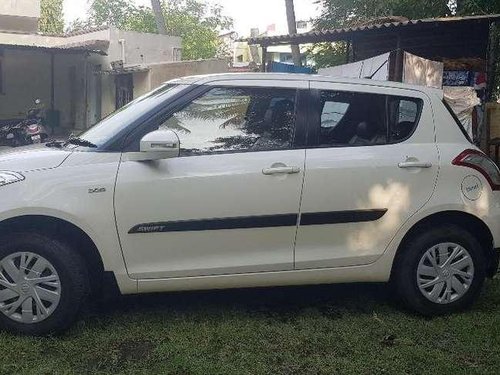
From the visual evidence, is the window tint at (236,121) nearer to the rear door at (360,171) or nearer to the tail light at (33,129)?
the rear door at (360,171)

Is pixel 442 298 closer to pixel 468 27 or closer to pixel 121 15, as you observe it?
pixel 468 27

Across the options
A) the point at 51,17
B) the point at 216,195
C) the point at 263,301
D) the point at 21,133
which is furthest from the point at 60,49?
the point at 51,17

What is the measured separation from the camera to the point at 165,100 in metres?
3.66

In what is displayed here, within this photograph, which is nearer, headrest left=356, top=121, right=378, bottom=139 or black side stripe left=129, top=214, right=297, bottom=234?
black side stripe left=129, top=214, right=297, bottom=234

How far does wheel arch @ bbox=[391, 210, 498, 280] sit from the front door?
2.72 feet

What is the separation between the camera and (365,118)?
3896mm

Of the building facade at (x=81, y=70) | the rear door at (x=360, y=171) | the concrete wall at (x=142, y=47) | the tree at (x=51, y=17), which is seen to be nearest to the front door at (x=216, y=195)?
the rear door at (x=360, y=171)

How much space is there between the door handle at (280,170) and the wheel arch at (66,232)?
1145 mm

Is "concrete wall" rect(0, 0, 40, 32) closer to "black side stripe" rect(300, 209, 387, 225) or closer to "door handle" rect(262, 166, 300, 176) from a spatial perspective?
"door handle" rect(262, 166, 300, 176)

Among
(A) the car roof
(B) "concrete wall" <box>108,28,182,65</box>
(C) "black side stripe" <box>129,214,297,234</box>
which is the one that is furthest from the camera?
(B) "concrete wall" <box>108,28,182,65</box>

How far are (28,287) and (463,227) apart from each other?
289 centimetres

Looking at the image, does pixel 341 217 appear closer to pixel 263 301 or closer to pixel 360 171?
pixel 360 171

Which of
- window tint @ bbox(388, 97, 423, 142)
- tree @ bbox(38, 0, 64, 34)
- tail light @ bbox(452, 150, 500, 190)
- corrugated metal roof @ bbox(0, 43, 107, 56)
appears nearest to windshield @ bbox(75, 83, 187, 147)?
window tint @ bbox(388, 97, 423, 142)

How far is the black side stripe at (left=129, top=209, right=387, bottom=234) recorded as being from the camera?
11.4 feet
